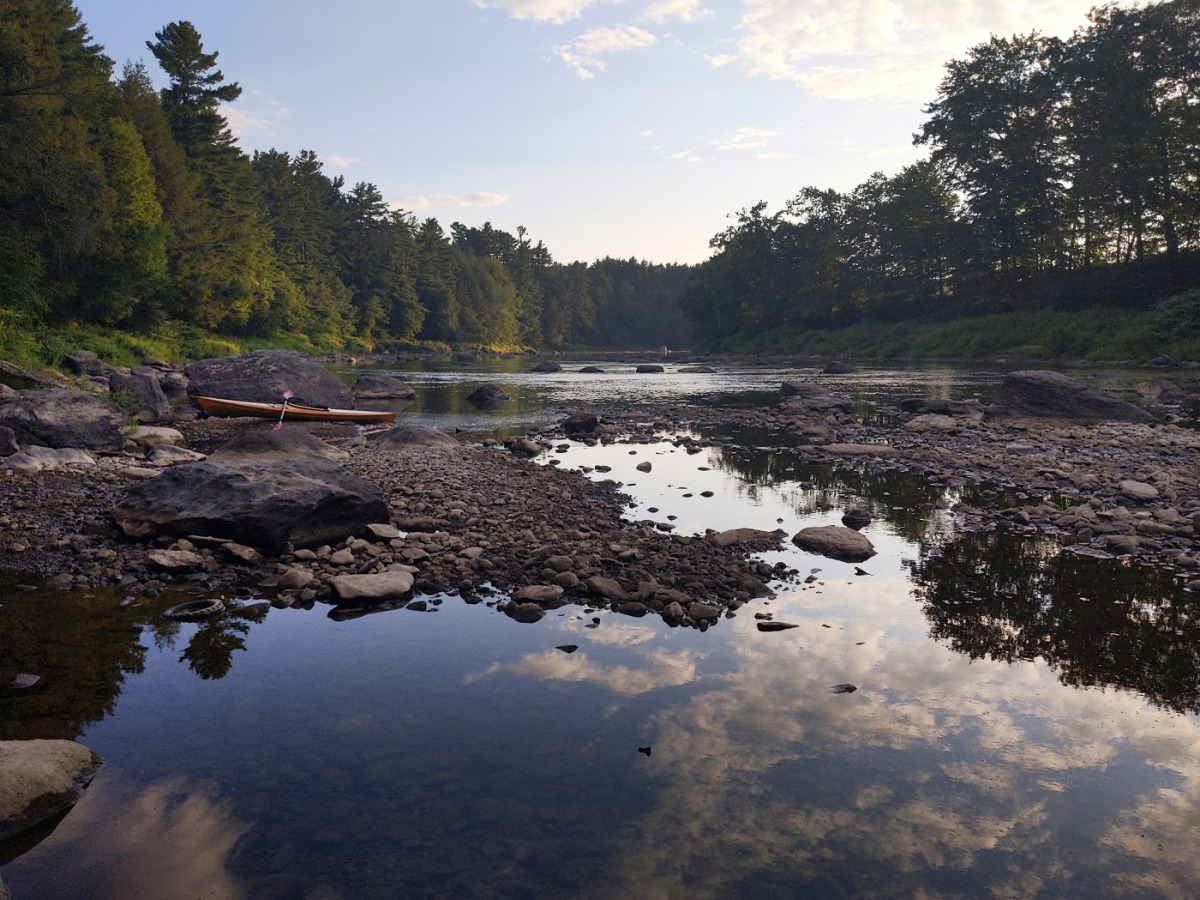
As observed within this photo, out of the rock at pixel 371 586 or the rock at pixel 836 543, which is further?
the rock at pixel 836 543

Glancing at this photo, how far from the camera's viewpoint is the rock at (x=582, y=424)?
2200 cm

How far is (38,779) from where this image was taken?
4.22 metres

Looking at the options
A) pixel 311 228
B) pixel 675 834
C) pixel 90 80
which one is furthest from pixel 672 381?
pixel 311 228

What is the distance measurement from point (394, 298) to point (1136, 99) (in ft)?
283

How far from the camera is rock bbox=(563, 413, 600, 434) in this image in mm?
22000

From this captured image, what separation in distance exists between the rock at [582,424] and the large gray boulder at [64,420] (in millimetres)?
11147

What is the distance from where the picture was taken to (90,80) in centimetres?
3488

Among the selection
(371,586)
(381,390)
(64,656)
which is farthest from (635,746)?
(381,390)

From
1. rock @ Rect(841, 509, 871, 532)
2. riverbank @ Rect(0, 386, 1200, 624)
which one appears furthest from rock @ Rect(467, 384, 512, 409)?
rock @ Rect(841, 509, 871, 532)

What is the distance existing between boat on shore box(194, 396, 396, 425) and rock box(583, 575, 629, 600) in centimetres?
1770

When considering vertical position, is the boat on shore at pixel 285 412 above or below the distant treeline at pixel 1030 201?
below

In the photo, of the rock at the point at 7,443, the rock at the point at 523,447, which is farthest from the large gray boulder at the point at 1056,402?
the rock at the point at 7,443

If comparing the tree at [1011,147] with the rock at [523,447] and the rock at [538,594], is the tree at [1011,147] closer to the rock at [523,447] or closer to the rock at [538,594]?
the rock at [523,447]

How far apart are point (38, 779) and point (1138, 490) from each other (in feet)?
46.8
